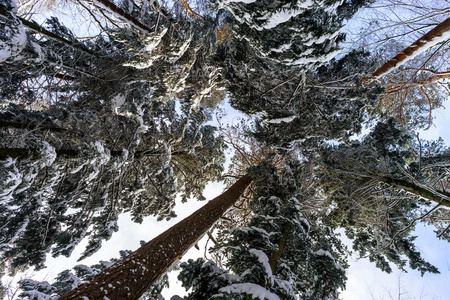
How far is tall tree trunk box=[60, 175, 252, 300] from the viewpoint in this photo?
2385mm

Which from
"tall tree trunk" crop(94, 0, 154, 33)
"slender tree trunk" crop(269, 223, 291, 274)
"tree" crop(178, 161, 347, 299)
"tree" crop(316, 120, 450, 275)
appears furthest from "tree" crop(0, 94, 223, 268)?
"tree" crop(316, 120, 450, 275)

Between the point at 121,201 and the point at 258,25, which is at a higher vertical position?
Answer: the point at 121,201

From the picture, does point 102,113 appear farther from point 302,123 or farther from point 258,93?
point 302,123

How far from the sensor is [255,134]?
5566mm

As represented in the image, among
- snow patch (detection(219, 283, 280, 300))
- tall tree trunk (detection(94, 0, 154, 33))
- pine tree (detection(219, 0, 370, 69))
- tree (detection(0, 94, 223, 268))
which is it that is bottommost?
snow patch (detection(219, 283, 280, 300))

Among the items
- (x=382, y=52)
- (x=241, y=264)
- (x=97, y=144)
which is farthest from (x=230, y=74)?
(x=382, y=52)

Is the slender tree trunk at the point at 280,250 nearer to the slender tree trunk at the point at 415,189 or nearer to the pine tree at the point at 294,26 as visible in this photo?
the slender tree trunk at the point at 415,189

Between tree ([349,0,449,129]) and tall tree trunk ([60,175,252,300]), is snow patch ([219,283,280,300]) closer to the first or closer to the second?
tall tree trunk ([60,175,252,300])

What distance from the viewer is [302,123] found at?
4707mm

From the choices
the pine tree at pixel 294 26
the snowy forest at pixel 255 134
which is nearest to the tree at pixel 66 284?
the snowy forest at pixel 255 134

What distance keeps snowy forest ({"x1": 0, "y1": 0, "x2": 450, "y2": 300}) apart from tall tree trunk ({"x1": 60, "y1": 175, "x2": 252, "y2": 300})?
0.08ft

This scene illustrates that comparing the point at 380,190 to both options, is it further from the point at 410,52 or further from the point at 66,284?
the point at 66,284

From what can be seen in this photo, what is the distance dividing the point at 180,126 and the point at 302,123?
347 cm

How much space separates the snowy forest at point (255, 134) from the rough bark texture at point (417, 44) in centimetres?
4
